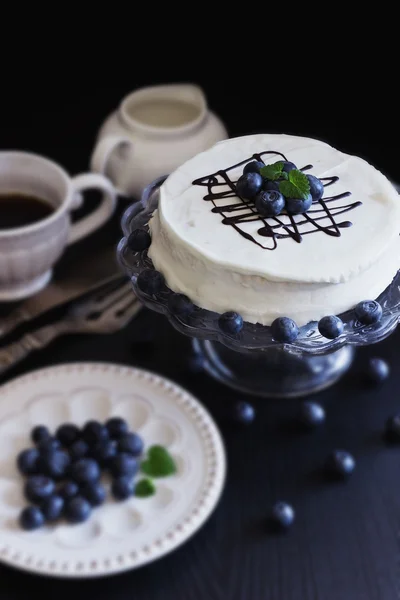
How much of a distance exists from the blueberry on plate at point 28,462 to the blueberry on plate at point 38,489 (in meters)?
0.02

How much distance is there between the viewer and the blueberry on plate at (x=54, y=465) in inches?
37.6

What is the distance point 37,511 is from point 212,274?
30cm

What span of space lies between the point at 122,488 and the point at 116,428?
78 mm

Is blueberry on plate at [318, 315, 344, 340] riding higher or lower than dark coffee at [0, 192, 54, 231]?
higher

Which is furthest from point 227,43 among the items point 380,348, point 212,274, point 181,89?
point 212,274

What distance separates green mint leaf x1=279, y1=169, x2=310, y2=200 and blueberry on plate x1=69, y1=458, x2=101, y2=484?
347mm

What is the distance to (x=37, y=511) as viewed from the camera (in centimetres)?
92

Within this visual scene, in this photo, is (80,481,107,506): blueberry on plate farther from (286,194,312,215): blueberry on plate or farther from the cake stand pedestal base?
(286,194,312,215): blueberry on plate

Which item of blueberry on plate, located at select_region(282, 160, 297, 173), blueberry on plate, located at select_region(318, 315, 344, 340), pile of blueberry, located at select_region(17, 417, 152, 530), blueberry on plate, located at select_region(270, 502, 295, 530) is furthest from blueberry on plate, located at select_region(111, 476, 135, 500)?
blueberry on plate, located at select_region(282, 160, 297, 173)

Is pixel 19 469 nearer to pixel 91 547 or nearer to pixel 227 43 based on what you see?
pixel 91 547

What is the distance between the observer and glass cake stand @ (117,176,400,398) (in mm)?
901

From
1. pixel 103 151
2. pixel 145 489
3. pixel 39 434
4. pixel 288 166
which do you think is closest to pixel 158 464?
pixel 145 489

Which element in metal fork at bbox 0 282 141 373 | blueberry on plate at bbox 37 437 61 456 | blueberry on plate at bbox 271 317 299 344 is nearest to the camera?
blueberry on plate at bbox 271 317 299 344

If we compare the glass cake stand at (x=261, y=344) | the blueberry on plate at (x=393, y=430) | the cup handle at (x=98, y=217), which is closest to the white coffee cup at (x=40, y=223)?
the cup handle at (x=98, y=217)
